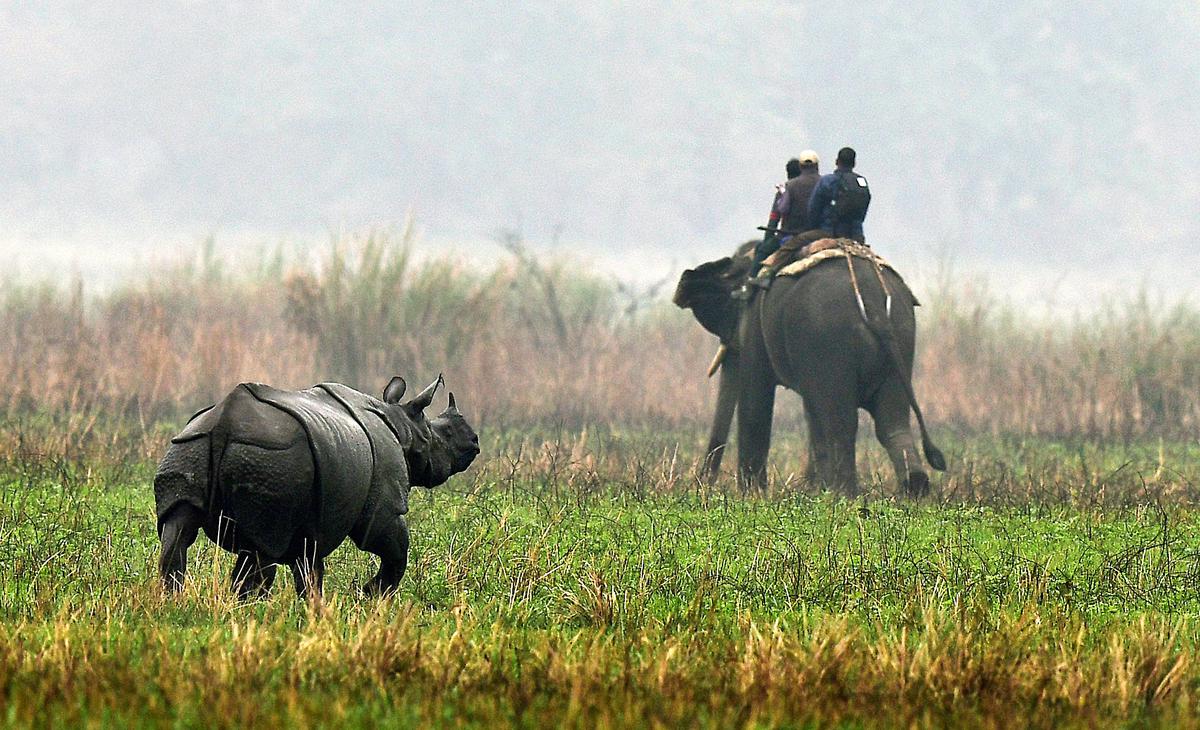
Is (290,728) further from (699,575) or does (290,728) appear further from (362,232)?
(362,232)

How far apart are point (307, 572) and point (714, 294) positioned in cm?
834

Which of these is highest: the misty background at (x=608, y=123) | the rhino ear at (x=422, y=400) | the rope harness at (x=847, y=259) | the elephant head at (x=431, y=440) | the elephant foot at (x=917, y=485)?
the misty background at (x=608, y=123)

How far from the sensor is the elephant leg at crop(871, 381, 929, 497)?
14.6 m

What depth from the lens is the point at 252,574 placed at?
9109 millimetres

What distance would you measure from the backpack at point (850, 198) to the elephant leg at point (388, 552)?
6575 millimetres

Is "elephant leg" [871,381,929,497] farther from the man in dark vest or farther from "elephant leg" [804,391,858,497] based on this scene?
the man in dark vest

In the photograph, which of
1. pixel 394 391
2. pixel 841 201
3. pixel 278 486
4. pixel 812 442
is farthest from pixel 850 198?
pixel 278 486

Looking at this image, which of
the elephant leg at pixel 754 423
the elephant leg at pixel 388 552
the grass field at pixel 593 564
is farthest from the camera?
the elephant leg at pixel 754 423

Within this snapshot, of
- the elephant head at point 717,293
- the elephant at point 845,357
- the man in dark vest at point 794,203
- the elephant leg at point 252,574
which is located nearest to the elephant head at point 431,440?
the elephant leg at point 252,574

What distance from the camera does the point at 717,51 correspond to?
110312 mm

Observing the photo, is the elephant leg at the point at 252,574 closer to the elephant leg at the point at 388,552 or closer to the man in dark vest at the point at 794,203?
the elephant leg at the point at 388,552

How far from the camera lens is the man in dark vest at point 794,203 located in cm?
1590

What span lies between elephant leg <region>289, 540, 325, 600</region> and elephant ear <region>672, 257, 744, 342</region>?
7.86m

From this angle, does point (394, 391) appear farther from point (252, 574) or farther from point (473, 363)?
point (473, 363)
